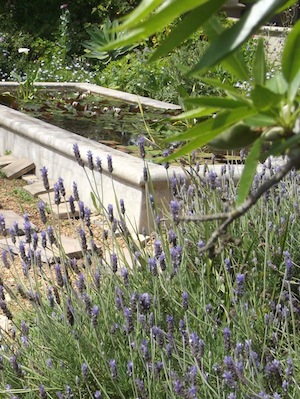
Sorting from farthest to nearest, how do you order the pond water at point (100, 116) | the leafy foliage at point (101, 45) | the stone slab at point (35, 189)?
the leafy foliage at point (101, 45) → the pond water at point (100, 116) → the stone slab at point (35, 189)

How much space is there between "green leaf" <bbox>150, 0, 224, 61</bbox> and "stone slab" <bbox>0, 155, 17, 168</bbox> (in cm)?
596

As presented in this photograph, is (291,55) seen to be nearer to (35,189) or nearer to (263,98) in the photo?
(263,98)

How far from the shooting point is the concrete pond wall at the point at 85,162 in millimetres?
4973

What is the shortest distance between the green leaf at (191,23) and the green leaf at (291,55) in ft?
0.31

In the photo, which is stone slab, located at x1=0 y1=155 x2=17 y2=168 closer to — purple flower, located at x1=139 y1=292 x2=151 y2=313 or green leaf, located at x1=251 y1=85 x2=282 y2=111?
purple flower, located at x1=139 y1=292 x2=151 y2=313

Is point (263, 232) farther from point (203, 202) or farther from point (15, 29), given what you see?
point (15, 29)

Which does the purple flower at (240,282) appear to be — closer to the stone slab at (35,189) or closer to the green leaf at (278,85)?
the green leaf at (278,85)

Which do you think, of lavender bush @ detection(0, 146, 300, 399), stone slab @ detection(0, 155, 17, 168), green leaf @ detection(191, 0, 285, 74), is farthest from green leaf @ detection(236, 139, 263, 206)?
stone slab @ detection(0, 155, 17, 168)

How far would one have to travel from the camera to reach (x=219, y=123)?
2.43ft

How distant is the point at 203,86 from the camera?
8.27 m

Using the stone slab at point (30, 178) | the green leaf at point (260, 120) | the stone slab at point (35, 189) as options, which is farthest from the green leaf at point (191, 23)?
the stone slab at point (30, 178)

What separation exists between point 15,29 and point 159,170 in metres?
9.42

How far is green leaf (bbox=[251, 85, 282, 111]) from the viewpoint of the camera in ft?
2.32

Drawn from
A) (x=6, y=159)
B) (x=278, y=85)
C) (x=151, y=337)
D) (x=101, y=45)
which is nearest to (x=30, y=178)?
(x=6, y=159)
